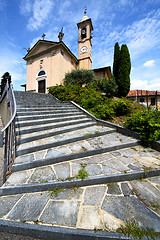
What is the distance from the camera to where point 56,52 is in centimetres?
1387

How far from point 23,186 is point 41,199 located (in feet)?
1.22

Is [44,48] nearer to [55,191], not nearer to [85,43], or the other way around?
[85,43]

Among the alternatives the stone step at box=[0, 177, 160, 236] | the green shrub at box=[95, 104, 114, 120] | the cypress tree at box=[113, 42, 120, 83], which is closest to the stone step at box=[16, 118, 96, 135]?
the green shrub at box=[95, 104, 114, 120]

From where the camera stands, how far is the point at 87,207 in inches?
56.9

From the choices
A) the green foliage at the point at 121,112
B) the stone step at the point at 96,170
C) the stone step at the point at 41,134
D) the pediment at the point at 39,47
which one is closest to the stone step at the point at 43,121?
the stone step at the point at 41,134

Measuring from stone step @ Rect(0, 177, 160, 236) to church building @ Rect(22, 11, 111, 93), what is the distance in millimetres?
13643

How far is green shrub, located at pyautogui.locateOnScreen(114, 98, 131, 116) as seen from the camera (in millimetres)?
5734

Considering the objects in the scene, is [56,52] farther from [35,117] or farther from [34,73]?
[35,117]

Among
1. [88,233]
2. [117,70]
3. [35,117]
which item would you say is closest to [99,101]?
[35,117]

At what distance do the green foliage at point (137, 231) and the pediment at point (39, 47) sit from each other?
17.6m

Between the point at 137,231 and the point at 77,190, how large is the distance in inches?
36.0

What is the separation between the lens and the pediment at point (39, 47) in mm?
14547

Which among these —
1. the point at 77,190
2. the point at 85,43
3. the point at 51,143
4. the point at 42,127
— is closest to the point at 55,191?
the point at 77,190

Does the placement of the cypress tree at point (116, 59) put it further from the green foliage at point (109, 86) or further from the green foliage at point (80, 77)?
the green foliage at point (80, 77)
